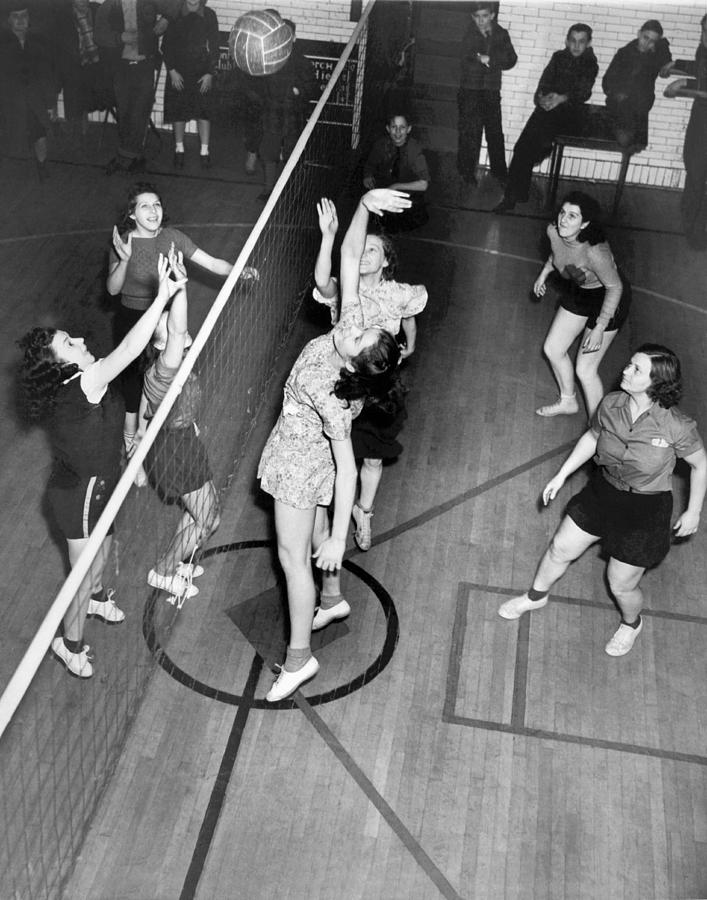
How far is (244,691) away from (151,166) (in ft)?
25.4

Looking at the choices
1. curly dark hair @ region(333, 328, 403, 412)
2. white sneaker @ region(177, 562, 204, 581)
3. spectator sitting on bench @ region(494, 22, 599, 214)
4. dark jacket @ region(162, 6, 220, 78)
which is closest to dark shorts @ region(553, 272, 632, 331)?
curly dark hair @ region(333, 328, 403, 412)

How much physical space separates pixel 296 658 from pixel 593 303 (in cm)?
325

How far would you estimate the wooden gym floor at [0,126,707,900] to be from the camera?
14.5 ft

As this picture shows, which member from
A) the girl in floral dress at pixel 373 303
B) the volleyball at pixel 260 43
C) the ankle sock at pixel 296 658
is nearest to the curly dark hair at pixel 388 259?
the girl in floral dress at pixel 373 303

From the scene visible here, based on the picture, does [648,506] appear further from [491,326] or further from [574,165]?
[574,165]

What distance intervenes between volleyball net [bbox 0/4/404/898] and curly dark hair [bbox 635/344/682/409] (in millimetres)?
2070

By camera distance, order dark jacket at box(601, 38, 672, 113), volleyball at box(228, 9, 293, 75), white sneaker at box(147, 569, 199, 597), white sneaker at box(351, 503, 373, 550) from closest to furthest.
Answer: white sneaker at box(147, 569, 199, 597) → white sneaker at box(351, 503, 373, 550) → volleyball at box(228, 9, 293, 75) → dark jacket at box(601, 38, 672, 113)

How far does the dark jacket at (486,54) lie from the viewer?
445 inches

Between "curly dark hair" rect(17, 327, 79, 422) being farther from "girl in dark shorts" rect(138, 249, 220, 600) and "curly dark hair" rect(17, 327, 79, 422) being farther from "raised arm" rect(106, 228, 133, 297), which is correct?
"raised arm" rect(106, 228, 133, 297)

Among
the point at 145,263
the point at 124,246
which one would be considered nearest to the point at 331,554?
the point at 145,263

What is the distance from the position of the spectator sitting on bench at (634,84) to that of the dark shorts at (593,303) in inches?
191

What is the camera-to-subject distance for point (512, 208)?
10914mm

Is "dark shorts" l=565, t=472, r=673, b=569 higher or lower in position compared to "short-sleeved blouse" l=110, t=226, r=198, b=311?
lower

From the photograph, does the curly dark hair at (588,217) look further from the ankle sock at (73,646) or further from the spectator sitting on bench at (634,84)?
the spectator sitting on bench at (634,84)
